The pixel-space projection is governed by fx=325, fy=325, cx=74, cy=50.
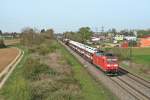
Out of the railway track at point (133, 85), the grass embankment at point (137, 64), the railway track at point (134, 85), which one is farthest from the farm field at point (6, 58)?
the railway track at point (133, 85)

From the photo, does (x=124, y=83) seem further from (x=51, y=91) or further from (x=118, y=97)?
(x=51, y=91)

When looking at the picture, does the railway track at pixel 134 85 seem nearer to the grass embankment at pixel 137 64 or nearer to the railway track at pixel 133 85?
the railway track at pixel 133 85

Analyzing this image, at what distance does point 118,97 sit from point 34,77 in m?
9.98

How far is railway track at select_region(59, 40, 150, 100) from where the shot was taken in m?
26.7

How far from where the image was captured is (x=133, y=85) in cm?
3212

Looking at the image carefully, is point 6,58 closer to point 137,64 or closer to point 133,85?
point 137,64

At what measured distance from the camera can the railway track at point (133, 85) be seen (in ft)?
87.5

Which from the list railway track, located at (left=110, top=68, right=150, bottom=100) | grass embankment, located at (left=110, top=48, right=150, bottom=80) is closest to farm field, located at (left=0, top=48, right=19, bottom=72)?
grass embankment, located at (left=110, top=48, right=150, bottom=80)

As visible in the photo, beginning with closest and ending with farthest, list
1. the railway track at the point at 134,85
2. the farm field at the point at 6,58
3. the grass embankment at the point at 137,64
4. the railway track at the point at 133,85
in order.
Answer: the railway track at the point at 133,85 → the railway track at the point at 134,85 → the grass embankment at the point at 137,64 → the farm field at the point at 6,58

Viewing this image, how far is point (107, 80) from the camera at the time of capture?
35.8 m

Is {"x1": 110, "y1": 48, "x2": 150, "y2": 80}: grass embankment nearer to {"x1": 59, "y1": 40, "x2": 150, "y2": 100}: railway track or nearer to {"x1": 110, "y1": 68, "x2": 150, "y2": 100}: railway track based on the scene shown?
{"x1": 110, "y1": 68, "x2": 150, "y2": 100}: railway track

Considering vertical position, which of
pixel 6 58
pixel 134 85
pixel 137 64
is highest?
pixel 134 85

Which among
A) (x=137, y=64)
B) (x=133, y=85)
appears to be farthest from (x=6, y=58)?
(x=133, y=85)

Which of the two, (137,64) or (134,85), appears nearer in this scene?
(134,85)
